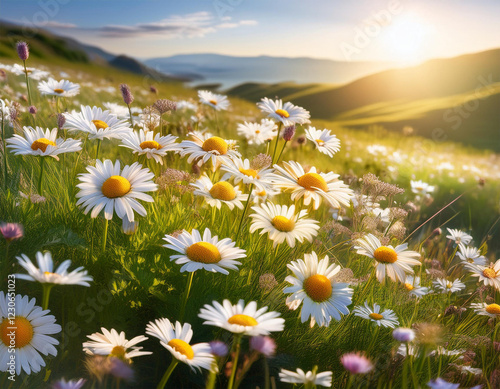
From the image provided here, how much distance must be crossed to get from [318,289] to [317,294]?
2 cm

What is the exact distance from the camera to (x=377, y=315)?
2264 millimetres

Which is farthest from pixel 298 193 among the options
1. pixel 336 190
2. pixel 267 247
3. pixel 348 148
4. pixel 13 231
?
pixel 348 148

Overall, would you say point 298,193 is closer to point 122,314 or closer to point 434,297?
point 122,314

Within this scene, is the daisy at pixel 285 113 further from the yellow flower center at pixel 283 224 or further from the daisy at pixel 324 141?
the yellow flower center at pixel 283 224

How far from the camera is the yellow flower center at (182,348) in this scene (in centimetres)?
151

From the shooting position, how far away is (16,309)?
70.8 inches

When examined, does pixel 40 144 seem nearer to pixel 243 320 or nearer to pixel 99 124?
pixel 99 124

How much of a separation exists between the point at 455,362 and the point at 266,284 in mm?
1214

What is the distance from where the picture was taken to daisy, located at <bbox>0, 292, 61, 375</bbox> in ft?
5.69

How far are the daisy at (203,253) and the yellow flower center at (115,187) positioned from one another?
30 centimetres

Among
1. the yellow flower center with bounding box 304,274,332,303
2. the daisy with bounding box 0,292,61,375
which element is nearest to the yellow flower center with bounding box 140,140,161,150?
the daisy with bounding box 0,292,61,375

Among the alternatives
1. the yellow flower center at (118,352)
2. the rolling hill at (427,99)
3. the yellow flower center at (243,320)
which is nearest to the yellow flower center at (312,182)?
the yellow flower center at (243,320)

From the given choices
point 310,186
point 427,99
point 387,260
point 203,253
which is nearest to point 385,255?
point 387,260

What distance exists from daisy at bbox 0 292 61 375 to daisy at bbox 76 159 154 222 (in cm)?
45
